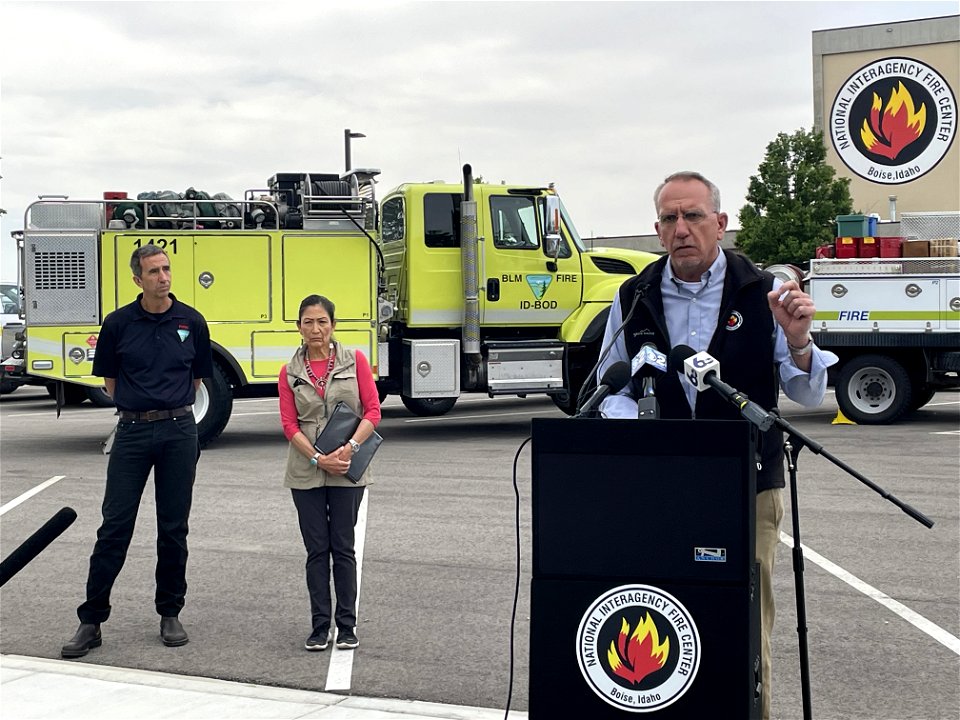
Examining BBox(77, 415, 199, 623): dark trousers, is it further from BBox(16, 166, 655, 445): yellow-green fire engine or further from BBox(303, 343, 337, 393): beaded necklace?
BBox(16, 166, 655, 445): yellow-green fire engine

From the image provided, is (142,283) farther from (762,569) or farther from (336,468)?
(762,569)

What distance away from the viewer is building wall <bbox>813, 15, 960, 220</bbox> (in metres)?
58.9

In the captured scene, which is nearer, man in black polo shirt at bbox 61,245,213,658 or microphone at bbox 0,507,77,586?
microphone at bbox 0,507,77,586

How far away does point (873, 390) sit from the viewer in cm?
1656

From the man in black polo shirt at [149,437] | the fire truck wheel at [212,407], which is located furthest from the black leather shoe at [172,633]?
the fire truck wheel at [212,407]

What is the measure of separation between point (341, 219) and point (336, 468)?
349 inches

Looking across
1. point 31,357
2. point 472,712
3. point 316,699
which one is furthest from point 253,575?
point 31,357

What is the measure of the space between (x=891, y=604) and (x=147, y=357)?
170 inches

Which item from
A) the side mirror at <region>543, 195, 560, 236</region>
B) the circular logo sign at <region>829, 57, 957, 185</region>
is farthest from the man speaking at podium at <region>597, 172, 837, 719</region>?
the circular logo sign at <region>829, 57, 957, 185</region>

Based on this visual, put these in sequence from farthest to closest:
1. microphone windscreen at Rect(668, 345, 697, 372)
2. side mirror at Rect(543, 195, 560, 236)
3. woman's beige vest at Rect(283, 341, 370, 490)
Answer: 1. side mirror at Rect(543, 195, 560, 236)
2. woman's beige vest at Rect(283, 341, 370, 490)
3. microphone windscreen at Rect(668, 345, 697, 372)

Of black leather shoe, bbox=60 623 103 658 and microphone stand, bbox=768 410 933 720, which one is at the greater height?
microphone stand, bbox=768 410 933 720

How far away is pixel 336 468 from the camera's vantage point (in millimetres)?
6309

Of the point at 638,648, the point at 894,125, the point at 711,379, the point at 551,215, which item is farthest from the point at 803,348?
the point at 894,125

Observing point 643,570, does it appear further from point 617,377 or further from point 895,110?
point 895,110
